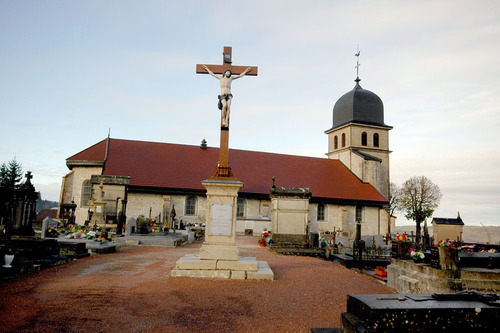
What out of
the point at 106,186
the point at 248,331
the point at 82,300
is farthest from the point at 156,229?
the point at 248,331

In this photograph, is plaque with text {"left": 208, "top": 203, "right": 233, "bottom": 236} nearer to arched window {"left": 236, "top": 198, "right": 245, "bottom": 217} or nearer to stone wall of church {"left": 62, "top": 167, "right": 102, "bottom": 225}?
arched window {"left": 236, "top": 198, "right": 245, "bottom": 217}

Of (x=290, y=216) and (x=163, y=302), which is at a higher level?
(x=290, y=216)

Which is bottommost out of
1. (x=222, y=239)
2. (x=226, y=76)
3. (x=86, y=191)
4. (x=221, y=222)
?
(x=222, y=239)

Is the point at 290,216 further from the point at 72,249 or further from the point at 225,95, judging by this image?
the point at 72,249

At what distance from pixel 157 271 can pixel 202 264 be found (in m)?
1.52

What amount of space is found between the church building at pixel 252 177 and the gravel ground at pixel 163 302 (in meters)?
14.6

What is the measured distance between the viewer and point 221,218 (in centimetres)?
876

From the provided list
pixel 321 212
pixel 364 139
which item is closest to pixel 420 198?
pixel 364 139

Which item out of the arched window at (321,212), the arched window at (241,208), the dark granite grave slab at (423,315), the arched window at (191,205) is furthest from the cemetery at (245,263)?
the arched window at (321,212)

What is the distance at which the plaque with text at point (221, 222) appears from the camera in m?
8.75

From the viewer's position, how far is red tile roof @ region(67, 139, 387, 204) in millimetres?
26609

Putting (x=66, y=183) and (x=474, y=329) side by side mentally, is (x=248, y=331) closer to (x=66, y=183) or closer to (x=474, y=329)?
(x=474, y=329)

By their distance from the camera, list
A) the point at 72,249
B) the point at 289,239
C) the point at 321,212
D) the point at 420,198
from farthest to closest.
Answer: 1. the point at 420,198
2. the point at 321,212
3. the point at 289,239
4. the point at 72,249

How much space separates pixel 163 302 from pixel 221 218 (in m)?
3.18
